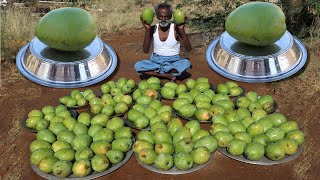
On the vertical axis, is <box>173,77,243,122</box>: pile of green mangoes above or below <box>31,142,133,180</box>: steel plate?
above

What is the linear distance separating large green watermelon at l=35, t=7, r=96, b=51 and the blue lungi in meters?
1.21

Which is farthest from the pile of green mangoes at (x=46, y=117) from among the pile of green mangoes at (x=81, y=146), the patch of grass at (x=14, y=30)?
the patch of grass at (x=14, y=30)

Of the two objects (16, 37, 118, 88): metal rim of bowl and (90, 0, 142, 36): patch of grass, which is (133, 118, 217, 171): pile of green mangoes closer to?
(16, 37, 118, 88): metal rim of bowl

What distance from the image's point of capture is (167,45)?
6961mm

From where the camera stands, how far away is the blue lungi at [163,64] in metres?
6.99

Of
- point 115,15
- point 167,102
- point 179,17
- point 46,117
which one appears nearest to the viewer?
point 46,117

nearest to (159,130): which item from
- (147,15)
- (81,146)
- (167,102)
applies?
(81,146)

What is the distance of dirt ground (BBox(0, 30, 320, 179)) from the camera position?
4.95m

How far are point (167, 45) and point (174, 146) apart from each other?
2454 millimetres

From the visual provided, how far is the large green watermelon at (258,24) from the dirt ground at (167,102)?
0.86m

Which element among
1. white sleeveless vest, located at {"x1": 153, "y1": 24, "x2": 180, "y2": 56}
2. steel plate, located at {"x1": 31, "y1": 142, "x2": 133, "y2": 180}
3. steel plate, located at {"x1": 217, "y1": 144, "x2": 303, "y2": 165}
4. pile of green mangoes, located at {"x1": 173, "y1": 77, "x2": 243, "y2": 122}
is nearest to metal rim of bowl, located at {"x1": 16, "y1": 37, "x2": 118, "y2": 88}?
white sleeveless vest, located at {"x1": 153, "y1": 24, "x2": 180, "y2": 56}

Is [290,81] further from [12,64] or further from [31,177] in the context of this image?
[12,64]

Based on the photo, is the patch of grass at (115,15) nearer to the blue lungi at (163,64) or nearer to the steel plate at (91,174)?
the blue lungi at (163,64)

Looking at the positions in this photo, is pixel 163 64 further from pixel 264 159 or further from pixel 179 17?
pixel 264 159
